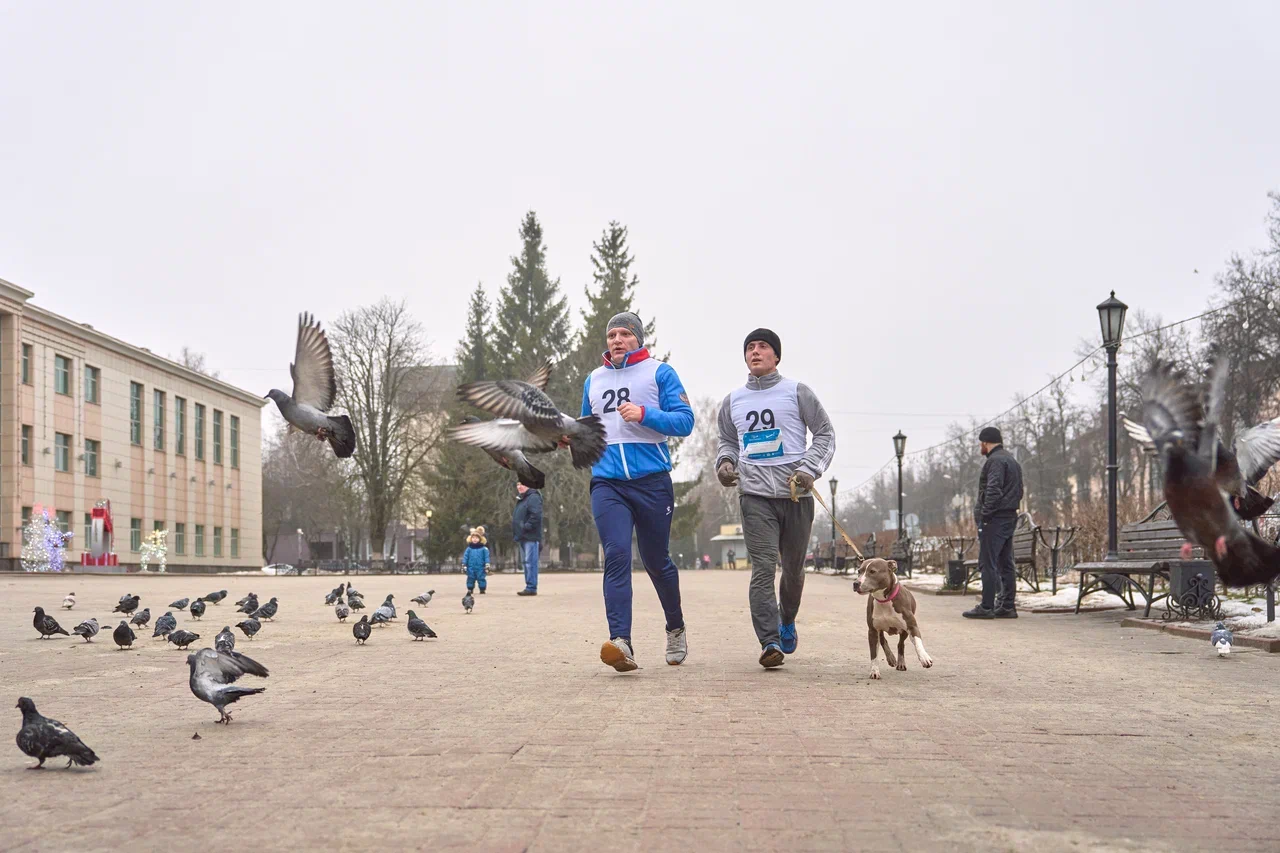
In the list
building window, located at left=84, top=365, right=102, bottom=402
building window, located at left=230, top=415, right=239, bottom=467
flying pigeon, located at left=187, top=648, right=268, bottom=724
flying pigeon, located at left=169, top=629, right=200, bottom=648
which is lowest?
flying pigeon, located at left=169, top=629, right=200, bottom=648

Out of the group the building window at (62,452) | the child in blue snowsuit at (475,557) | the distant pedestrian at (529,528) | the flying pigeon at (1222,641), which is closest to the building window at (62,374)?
the building window at (62,452)

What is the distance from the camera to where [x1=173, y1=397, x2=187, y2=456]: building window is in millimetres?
66125

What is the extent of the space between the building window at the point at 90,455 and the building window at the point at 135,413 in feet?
10.8

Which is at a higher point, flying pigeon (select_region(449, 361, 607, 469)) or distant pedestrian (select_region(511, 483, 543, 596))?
flying pigeon (select_region(449, 361, 607, 469))

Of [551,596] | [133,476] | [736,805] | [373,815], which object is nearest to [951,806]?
[736,805]

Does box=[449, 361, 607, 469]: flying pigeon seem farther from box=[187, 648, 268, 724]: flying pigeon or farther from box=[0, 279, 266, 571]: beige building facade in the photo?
box=[0, 279, 266, 571]: beige building facade

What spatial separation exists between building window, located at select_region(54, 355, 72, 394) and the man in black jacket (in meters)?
48.3

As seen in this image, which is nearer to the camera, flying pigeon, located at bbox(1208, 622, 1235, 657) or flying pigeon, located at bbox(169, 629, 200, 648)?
flying pigeon, located at bbox(1208, 622, 1235, 657)

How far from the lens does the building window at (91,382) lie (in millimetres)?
56062

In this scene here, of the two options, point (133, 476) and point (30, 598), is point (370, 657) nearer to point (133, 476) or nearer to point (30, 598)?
point (30, 598)

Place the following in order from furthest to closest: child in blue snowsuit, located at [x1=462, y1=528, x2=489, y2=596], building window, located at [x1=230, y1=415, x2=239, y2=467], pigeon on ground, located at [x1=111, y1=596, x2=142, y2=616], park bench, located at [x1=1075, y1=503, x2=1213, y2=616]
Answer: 1. building window, located at [x1=230, y1=415, x2=239, y2=467]
2. child in blue snowsuit, located at [x1=462, y1=528, x2=489, y2=596]
3. pigeon on ground, located at [x1=111, y1=596, x2=142, y2=616]
4. park bench, located at [x1=1075, y1=503, x2=1213, y2=616]

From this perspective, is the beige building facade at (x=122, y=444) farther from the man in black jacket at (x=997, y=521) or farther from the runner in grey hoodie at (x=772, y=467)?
the runner in grey hoodie at (x=772, y=467)

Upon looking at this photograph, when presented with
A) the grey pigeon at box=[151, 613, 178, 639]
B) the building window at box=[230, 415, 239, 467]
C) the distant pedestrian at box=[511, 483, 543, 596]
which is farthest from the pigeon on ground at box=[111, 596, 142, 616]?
the building window at box=[230, 415, 239, 467]

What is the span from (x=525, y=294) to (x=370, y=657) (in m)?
68.7
